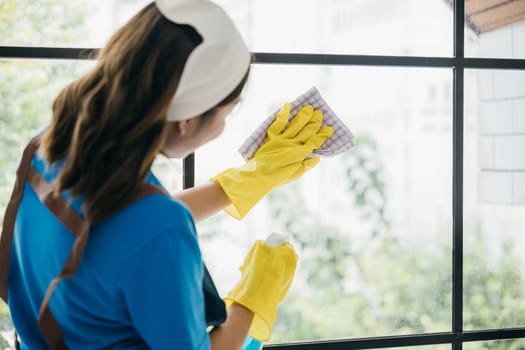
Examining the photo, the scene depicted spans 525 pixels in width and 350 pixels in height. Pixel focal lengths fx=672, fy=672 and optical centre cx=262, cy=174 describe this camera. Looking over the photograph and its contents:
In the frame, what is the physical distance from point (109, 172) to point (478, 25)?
126 cm

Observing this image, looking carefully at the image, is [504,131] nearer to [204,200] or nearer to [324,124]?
[324,124]

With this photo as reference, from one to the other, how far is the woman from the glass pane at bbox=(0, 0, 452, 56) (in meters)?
0.60

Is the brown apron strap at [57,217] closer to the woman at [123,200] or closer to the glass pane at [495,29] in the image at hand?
the woman at [123,200]

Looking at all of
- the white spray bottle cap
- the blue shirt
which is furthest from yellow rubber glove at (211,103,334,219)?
the blue shirt

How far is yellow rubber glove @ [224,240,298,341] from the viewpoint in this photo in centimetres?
120

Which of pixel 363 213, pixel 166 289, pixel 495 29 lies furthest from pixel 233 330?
pixel 495 29

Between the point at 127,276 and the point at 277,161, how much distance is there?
1.85 ft

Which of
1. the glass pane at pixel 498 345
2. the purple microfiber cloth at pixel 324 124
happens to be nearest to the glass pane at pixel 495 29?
the purple microfiber cloth at pixel 324 124

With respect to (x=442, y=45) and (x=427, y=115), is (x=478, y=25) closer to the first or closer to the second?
(x=442, y=45)

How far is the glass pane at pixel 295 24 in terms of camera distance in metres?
1.59

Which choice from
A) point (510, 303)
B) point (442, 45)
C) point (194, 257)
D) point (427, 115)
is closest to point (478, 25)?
point (442, 45)

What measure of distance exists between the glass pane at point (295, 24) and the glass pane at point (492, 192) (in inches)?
7.6

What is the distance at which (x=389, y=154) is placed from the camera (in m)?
1.83

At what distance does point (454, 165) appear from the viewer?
182 cm
